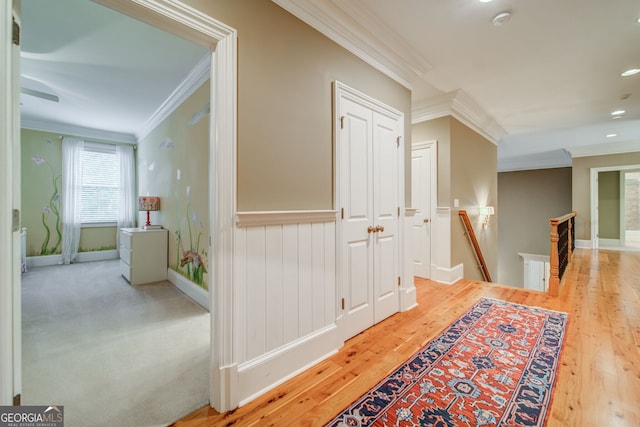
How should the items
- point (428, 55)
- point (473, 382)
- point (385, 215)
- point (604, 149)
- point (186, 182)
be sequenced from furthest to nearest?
1. point (604, 149)
2. point (186, 182)
3. point (428, 55)
4. point (385, 215)
5. point (473, 382)

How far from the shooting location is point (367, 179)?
2.38 metres

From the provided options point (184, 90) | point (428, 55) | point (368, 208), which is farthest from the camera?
point (184, 90)

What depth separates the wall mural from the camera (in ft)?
16.0

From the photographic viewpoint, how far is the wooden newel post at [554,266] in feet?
10.8

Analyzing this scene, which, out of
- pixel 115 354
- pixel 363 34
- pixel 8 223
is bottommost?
pixel 115 354

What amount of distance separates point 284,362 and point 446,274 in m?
2.95

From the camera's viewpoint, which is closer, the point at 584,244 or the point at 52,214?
the point at 52,214

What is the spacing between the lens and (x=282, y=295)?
1.74 metres

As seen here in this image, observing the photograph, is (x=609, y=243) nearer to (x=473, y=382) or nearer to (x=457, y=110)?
(x=457, y=110)

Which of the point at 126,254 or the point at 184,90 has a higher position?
the point at 184,90

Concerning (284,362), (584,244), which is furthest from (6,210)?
(584,244)

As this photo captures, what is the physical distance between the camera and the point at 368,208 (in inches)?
94.1

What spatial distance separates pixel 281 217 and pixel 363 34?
1.72m

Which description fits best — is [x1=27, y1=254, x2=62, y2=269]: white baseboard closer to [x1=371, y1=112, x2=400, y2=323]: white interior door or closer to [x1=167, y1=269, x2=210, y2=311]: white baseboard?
[x1=167, y1=269, x2=210, y2=311]: white baseboard
